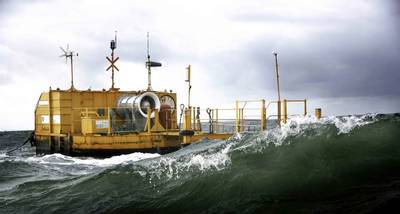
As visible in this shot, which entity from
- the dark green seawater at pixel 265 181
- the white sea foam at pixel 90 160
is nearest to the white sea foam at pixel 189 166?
the dark green seawater at pixel 265 181

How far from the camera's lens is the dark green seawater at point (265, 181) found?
22.8 feet

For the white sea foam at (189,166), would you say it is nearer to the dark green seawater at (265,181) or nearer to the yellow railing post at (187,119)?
the dark green seawater at (265,181)

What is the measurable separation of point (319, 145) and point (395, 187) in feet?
8.51

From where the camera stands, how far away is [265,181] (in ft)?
26.3

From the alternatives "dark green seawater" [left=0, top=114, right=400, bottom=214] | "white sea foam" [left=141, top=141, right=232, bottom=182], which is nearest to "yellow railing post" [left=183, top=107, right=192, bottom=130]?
"dark green seawater" [left=0, top=114, right=400, bottom=214]

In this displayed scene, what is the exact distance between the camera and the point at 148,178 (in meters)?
9.71

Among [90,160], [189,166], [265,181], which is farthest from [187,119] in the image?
[265,181]

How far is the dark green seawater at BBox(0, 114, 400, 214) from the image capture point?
6.95m

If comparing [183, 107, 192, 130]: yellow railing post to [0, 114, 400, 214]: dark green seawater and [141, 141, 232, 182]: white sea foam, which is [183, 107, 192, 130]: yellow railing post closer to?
[0, 114, 400, 214]: dark green seawater

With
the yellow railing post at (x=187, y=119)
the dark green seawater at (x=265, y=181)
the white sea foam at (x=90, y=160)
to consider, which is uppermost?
the yellow railing post at (x=187, y=119)

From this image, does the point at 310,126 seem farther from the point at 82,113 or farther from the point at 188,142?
the point at 82,113

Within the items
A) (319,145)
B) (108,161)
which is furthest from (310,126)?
(108,161)

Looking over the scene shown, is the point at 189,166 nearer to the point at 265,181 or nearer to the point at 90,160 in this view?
the point at 265,181

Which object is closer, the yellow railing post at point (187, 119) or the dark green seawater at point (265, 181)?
the dark green seawater at point (265, 181)
